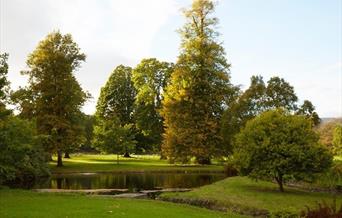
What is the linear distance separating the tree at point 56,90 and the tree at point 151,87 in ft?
64.0

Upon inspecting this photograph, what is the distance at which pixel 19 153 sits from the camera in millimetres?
33938

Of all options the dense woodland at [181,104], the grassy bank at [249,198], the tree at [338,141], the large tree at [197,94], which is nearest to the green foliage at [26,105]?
the dense woodland at [181,104]

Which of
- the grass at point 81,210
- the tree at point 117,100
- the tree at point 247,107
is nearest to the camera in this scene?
the grass at point 81,210

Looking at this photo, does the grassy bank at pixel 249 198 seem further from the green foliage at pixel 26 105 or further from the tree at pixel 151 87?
the tree at pixel 151 87

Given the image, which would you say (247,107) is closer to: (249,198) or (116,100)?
(249,198)

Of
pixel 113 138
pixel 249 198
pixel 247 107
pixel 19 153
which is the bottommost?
pixel 249 198

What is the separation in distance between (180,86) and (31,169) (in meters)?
24.0

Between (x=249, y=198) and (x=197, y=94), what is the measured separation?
109ft

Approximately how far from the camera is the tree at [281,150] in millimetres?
27719

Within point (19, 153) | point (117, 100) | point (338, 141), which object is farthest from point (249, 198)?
point (338, 141)

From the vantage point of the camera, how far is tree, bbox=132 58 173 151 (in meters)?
72.5

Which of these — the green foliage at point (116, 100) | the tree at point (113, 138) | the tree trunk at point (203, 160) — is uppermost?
the green foliage at point (116, 100)

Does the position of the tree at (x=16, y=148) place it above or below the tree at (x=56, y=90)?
below

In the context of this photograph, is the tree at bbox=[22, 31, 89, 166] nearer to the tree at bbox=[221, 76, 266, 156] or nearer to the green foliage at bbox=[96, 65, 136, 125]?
the tree at bbox=[221, 76, 266, 156]
